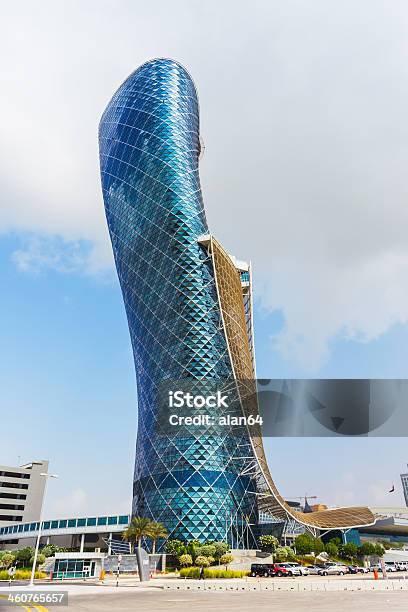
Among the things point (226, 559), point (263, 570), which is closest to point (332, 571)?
point (263, 570)

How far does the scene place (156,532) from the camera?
182ft

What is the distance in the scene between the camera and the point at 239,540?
2447 inches

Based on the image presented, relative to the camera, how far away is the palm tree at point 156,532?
5440cm

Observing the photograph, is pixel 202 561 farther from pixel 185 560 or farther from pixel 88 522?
pixel 88 522

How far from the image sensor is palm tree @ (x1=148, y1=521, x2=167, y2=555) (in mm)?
54403

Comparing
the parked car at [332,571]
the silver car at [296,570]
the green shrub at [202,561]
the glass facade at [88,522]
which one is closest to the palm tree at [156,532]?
the green shrub at [202,561]

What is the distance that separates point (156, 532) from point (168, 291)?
33.8 metres

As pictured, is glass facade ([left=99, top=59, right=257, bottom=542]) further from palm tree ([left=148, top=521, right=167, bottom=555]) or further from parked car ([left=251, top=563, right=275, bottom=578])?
parked car ([left=251, top=563, right=275, bottom=578])

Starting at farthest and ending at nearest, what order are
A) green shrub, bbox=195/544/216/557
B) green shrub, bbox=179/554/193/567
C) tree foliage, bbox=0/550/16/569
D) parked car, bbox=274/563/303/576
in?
tree foliage, bbox=0/550/16/569, green shrub, bbox=195/544/216/557, green shrub, bbox=179/554/193/567, parked car, bbox=274/563/303/576

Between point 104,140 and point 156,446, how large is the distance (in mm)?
59024

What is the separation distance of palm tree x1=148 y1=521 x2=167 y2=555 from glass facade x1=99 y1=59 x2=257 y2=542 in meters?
2.07

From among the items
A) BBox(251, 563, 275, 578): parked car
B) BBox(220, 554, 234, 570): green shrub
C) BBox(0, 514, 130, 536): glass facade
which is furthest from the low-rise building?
BBox(251, 563, 275, 578): parked car

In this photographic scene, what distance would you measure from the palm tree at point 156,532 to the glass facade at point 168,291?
2075mm

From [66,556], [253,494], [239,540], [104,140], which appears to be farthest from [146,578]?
[104,140]
